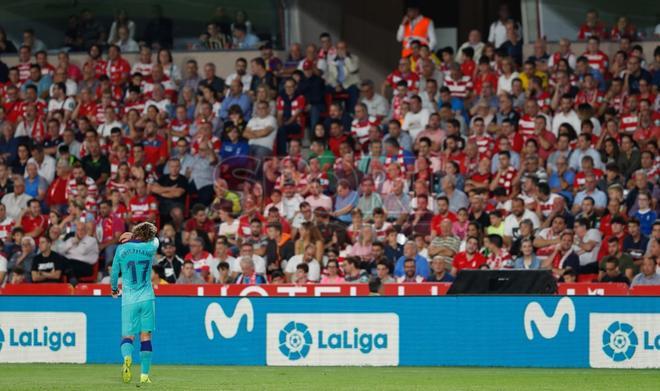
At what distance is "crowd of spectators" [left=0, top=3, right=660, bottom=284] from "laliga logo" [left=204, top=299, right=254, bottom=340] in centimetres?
221

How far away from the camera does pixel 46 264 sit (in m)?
22.6

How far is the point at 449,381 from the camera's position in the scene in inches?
606

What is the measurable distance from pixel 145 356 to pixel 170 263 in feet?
23.2

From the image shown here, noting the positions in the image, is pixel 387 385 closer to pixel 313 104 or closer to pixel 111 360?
pixel 111 360

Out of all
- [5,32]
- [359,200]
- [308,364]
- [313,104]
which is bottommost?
[308,364]

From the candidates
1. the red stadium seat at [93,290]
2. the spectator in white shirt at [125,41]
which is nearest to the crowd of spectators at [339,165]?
the spectator in white shirt at [125,41]

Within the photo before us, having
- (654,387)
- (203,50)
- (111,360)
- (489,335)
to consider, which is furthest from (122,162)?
(654,387)

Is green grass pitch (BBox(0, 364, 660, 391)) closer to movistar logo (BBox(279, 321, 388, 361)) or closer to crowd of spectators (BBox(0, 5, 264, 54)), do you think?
movistar logo (BBox(279, 321, 388, 361))

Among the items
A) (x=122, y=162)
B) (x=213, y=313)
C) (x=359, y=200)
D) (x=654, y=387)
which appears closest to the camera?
(x=654, y=387)

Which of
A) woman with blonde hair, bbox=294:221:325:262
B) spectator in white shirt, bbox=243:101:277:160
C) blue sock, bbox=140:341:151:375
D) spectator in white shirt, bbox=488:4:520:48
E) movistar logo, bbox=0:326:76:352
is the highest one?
spectator in white shirt, bbox=488:4:520:48

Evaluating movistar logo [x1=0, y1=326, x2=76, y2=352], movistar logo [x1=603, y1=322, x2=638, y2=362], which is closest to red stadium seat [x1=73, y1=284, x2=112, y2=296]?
movistar logo [x1=0, y1=326, x2=76, y2=352]

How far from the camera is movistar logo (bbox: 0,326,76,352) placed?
62.3 feet

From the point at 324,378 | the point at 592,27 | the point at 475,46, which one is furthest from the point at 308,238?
the point at 592,27

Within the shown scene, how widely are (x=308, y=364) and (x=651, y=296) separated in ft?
14.9
